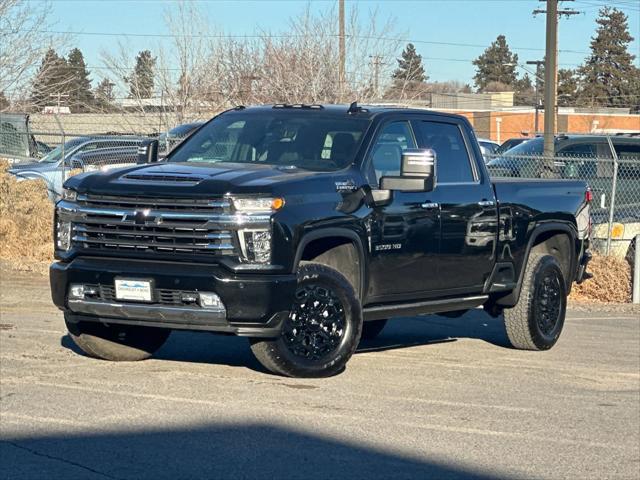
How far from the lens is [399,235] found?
363 inches

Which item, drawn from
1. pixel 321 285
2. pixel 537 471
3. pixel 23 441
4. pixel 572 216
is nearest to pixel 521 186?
pixel 572 216

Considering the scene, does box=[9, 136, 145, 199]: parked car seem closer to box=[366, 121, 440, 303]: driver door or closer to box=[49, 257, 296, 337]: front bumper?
box=[366, 121, 440, 303]: driver door

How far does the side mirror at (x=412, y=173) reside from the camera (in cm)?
901

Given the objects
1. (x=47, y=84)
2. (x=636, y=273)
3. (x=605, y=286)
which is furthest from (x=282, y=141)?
(x=47, y=84)

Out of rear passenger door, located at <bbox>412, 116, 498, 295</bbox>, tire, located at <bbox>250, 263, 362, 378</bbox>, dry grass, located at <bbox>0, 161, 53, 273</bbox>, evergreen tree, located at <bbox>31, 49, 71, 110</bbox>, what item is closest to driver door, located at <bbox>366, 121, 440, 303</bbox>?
rear passenger door, located at <bbox>412, 116, 498, 295</bbox>

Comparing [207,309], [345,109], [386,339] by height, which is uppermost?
[345,109]

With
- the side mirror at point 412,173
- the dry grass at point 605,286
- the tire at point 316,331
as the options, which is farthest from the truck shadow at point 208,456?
the dry grass at point 605,286

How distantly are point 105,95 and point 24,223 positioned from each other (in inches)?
791

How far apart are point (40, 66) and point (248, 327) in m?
24.9

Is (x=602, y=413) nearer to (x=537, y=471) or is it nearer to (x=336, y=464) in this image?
(x=537, y=471)

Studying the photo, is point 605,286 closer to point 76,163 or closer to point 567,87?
point 76,163

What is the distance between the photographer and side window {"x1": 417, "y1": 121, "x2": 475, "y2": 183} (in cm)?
1000

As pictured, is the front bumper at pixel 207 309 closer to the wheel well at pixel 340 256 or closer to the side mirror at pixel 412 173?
the wheel well at pixel 340 256

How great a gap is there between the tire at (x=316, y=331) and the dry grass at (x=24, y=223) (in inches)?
342
